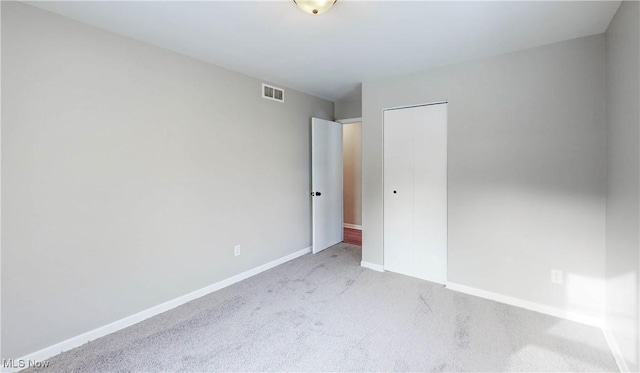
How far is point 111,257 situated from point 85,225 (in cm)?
33

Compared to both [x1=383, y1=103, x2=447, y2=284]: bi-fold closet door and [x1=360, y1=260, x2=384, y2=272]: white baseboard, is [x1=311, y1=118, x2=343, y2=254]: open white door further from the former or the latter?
[x1=383, y1=103, x2=447, y2=284]: bi-fold closet door

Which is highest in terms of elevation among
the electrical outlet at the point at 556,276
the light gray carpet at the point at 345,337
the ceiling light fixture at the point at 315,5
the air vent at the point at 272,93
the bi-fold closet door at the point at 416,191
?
the air vent at the point at 272,93

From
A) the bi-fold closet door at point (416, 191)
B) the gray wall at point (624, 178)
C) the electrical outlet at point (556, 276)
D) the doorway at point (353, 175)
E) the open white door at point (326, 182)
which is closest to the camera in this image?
the gray wall at point (624, 178)

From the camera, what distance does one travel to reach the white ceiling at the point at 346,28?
191cm

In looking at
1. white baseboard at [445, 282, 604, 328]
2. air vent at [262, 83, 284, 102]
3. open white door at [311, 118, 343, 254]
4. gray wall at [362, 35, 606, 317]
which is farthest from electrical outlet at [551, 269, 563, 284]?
air vent at [262, 83, 284, 102]

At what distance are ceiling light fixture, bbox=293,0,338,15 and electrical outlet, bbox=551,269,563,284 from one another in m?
2.85

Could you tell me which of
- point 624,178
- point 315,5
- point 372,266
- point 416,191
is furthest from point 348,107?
point 624,178

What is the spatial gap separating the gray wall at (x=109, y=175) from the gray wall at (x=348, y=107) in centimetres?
160

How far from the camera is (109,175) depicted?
223cm

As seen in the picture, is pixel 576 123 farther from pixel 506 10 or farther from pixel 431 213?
pixel 431 213

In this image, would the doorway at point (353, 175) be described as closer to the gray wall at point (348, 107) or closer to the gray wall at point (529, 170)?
the gray wall at point (348, 107)

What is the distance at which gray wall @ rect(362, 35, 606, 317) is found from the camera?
7.59 feet

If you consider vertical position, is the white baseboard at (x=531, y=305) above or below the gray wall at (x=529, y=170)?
below

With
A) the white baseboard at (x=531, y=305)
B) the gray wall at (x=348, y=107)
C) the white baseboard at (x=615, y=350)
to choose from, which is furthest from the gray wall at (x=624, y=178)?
the gray wall at (x=348, y=107)
